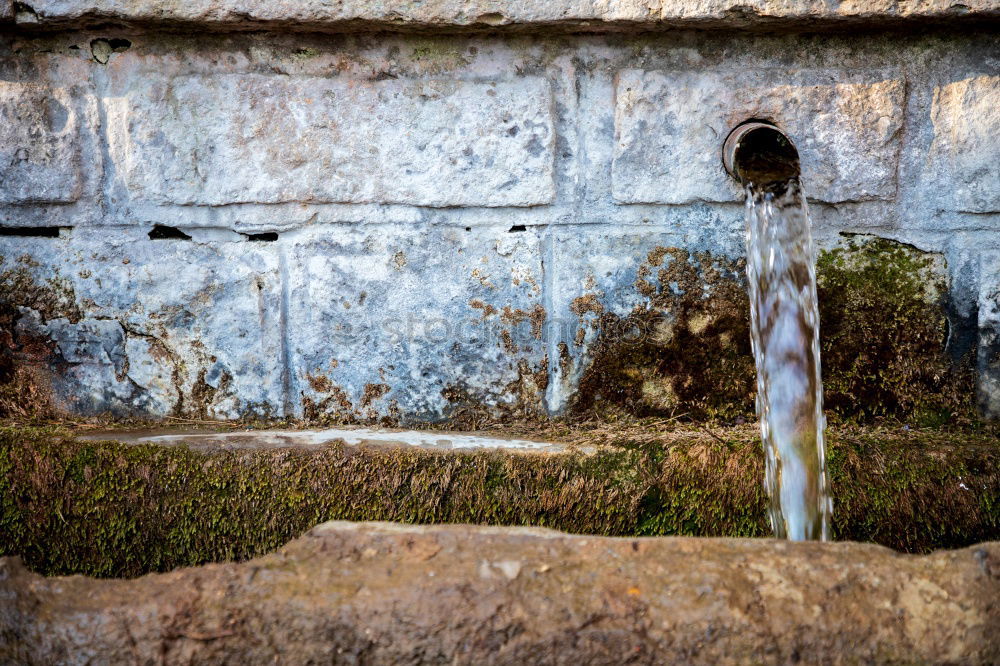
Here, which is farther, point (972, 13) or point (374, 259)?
point (374, 259)

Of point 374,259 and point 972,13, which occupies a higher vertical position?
point 972,13

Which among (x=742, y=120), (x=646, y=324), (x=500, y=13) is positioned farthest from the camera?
(x=646, y=324)

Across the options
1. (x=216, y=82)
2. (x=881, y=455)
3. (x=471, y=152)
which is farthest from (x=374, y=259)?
(x=881, y=455)

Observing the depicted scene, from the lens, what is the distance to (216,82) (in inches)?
70.2

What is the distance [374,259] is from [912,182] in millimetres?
1264

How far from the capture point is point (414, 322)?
6.16 feet

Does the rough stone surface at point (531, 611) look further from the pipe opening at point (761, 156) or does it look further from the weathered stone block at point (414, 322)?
Result: the pipe opening at point (761, 156)

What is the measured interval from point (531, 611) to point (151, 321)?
1.25m

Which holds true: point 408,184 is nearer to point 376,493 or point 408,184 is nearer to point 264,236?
point 264,236

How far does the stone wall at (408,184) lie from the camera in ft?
5.75

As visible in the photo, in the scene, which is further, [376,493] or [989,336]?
[989,336]

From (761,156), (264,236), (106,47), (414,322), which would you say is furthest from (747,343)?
(106,47)

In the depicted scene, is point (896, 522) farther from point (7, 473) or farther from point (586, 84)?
point (7, 473)

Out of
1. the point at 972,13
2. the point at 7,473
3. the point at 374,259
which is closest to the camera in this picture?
the point at 972,13
